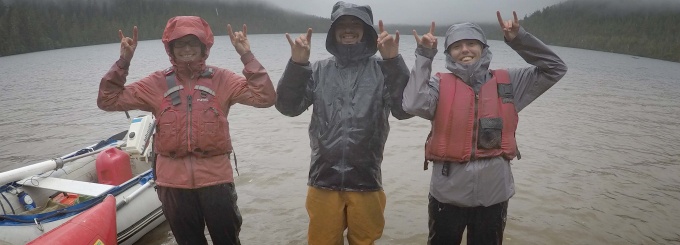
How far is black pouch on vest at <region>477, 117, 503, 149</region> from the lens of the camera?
11.3 feet

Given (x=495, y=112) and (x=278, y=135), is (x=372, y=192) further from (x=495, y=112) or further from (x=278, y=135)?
(x=278, y=135)

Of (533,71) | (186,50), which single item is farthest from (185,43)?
(533,71)

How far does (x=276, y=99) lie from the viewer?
3.75m

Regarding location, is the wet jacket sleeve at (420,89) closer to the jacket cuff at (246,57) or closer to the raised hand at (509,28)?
the raised hand at (509,28)

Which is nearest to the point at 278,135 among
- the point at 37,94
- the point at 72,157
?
the point at 72,157

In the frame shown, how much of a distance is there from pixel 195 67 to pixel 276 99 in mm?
824

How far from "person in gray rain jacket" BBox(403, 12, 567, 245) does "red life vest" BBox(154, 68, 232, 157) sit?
5.77ft

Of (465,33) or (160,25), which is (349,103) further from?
(160,25)

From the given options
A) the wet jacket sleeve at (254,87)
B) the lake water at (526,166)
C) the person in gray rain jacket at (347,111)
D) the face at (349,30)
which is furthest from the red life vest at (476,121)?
the lake water at (526,166)

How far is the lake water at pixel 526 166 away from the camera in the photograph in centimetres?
704

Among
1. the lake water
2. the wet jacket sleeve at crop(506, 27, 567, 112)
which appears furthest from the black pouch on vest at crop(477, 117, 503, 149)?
the lake water

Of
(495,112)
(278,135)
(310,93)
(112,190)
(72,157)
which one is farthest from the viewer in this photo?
(278,135)

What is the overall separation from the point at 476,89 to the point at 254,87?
6.57 ft

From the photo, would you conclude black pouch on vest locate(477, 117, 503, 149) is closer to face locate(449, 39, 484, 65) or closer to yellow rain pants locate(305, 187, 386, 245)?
face locate(449, 39, 484, 65)
